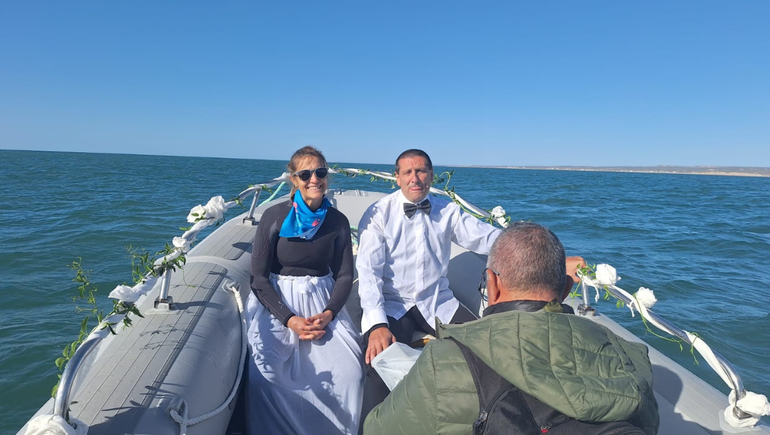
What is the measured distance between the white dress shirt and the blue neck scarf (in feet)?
1.10

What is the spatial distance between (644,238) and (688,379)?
28.3ft

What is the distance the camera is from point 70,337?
383 cm

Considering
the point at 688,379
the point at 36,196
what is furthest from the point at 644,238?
the point at 36,196

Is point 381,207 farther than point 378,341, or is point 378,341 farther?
point 381,207

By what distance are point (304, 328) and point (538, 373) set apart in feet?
4.69

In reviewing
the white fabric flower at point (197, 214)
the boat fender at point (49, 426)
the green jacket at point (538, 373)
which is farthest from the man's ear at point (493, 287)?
the white fabric flower at point (197, 214)

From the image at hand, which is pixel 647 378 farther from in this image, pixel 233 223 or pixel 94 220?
pixel 94 220

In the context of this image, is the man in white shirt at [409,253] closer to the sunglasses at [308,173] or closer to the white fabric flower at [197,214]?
the sunglasses at [308,173]

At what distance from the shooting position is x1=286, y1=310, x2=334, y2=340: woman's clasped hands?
207cm

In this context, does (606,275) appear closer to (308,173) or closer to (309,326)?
(309,326)

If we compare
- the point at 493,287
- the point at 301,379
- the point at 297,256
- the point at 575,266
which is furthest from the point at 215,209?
the point at 575,266

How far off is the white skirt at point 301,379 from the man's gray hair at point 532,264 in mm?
1129

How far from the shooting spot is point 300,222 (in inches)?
89.1

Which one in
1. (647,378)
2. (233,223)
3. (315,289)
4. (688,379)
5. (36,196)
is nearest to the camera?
(647,378)
